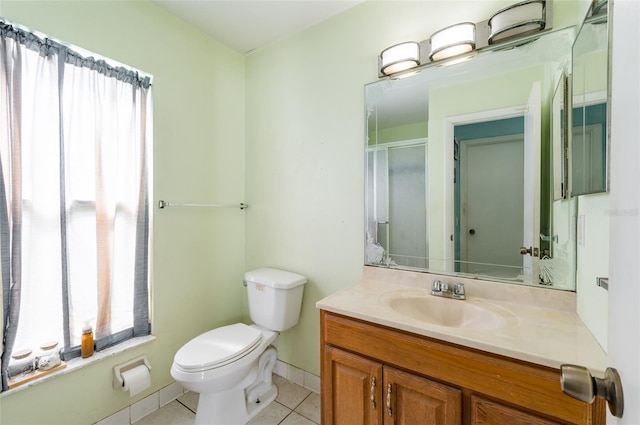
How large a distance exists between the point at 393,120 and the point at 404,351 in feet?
3.80

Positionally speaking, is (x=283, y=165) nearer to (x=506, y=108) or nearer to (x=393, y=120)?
(x=393, y=120)

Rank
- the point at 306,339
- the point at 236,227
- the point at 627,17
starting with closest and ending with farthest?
the point at 627,17 < the point at 306,339 < the point at 236,227

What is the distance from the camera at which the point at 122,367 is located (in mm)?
1539

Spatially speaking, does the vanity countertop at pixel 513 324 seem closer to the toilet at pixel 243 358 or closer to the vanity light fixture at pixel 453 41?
the toilet at pixel 243 358

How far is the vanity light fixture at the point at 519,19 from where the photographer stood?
1152 mm

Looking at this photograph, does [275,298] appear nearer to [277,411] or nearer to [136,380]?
[277,411]

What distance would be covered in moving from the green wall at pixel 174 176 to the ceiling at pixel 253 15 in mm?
99

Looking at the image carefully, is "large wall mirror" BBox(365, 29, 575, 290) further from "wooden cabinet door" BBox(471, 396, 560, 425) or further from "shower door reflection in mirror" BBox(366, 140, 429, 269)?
"wooden cabinet door" BBox(471, 396, 560, 425)

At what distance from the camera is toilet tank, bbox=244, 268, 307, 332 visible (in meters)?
1.75

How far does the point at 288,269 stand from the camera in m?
1.96

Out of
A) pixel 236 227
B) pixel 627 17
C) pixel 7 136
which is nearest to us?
pixel 627 17

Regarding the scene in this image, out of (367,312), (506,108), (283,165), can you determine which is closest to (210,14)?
(283,165)

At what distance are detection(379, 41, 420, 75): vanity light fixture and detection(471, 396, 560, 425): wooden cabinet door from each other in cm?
147

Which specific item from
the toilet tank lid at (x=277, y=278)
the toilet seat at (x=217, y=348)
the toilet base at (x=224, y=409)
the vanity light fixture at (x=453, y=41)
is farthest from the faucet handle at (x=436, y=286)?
the toilet base at (x=224, y=409)
